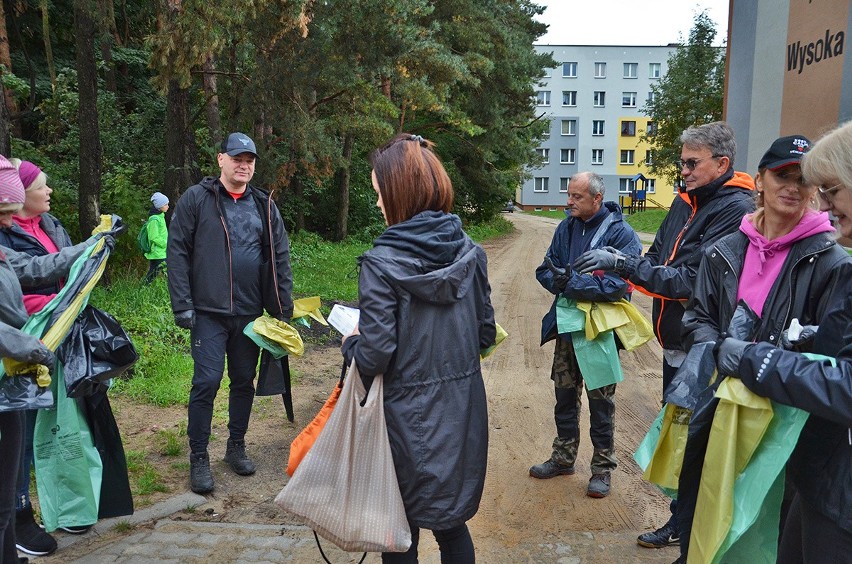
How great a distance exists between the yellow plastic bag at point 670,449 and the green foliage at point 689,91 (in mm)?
28182

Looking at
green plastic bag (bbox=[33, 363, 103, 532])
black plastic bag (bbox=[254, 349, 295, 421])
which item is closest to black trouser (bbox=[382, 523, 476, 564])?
green plastic bag (bbox=[33, 363, 103, 532])

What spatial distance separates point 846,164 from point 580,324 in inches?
98.4

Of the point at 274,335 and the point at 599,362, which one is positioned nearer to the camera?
the point at 599,362

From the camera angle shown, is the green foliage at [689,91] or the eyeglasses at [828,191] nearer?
the eyeglasses at [828,191]

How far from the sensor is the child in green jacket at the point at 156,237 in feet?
36.3

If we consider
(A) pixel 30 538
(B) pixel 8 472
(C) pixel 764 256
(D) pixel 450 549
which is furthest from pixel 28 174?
(C) pixel 764 256

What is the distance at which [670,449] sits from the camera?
9.12 feet

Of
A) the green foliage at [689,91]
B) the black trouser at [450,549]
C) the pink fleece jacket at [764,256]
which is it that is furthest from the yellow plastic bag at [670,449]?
the green foliage at [689,91]

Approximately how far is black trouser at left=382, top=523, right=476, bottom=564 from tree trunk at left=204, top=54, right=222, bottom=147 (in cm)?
1306

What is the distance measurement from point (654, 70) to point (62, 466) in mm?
66039

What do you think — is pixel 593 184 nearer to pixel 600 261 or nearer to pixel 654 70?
pixel 600 261

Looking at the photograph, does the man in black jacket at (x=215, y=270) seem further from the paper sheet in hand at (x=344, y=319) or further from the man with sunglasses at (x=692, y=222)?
the man with sunglasses at (x=692, y=222)

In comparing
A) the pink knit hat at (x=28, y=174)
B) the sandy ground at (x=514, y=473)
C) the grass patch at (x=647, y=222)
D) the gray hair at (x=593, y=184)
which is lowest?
the grass patch at (x=647, y=222)

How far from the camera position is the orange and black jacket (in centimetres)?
326
